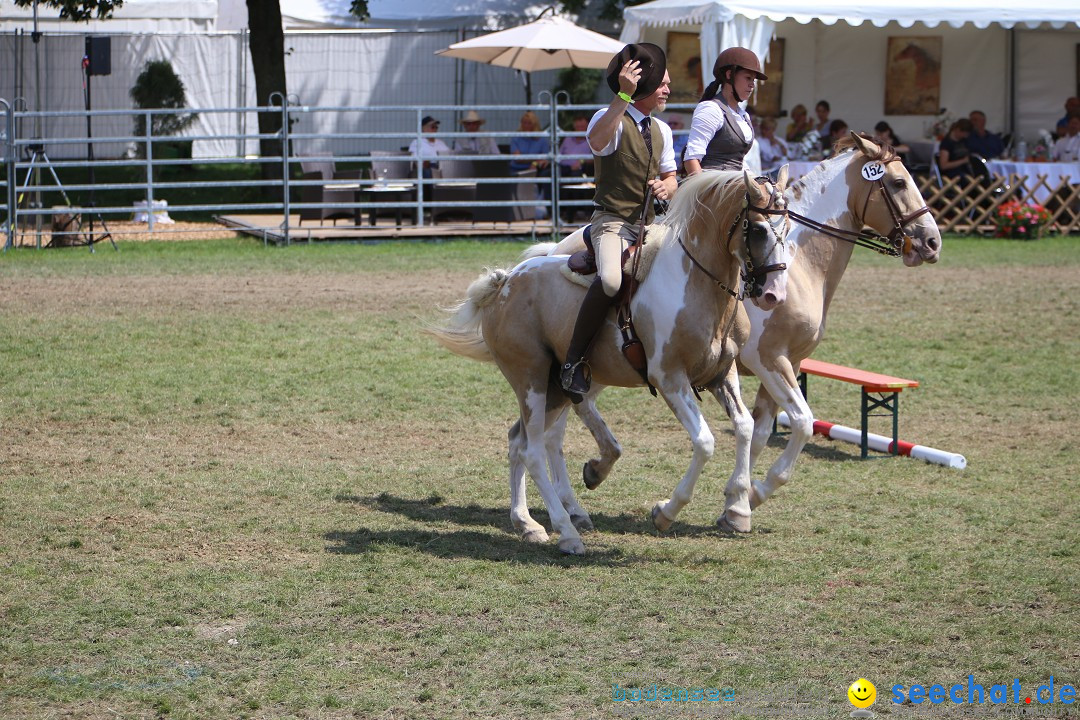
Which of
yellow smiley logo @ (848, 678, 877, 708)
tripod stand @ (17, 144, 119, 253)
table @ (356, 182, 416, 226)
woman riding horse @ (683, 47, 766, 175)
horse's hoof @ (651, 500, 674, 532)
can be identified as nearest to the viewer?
yellow smiley logo @ (848, 678, 877, 708)

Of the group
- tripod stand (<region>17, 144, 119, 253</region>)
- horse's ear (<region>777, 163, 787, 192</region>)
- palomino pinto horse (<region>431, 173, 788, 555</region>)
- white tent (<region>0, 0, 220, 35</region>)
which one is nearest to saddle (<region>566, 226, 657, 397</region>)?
palomino pinto horse (<region>431, 173, 788, 555</region>)

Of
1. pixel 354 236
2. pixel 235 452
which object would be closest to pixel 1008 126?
pixel 354 236

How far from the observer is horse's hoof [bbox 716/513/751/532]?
21.6 feet

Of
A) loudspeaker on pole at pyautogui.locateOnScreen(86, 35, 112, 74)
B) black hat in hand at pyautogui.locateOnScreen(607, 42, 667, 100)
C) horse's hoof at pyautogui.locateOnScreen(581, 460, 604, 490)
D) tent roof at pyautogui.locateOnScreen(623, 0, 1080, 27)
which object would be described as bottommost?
horse's hoof at pyautogui.locateOnScreen(581, 460, 604, 490)

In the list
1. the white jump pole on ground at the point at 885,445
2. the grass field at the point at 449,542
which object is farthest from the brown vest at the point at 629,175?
the white jump pole on ground at the point at 885,445

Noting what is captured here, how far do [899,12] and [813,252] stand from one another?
1289 cm

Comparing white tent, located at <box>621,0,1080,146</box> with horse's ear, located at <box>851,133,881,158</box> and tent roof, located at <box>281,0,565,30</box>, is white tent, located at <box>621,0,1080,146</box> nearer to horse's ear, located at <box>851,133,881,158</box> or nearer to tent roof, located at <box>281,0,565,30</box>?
tent roof, located at <box>281,0,565,30</box>

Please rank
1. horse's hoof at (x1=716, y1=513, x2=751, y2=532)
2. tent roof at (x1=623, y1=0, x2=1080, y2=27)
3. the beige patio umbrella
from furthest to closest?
the beige patio umbrella → tent roof at (x1=623, y1=0, x2=1080, y2=27) → horse's hoof at (x1=716, y1=513, x2=751, y2=532)

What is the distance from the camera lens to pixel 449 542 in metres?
6.45

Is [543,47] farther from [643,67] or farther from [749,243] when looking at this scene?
[749,243]

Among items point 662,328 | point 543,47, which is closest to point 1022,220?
point 543,47

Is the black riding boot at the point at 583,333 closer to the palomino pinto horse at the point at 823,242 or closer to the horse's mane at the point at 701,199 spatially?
the horse's mane at the point at 701,199

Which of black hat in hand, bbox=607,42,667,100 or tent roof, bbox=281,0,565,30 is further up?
tent roof, bbox=281,0,565,30

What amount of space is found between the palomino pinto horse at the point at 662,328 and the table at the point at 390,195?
1186cm
